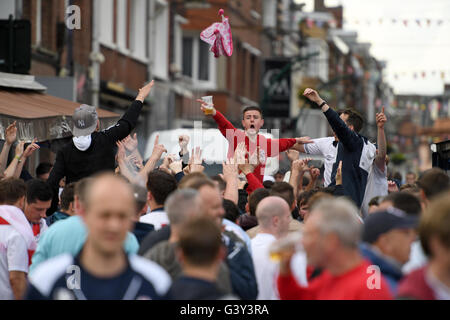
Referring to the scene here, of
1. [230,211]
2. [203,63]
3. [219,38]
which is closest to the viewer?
[230,211]

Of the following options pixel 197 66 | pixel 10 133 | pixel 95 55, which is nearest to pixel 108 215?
pixel 10 133

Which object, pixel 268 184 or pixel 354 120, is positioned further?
pixel 268 184

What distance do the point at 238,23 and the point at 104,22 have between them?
45.3 ft

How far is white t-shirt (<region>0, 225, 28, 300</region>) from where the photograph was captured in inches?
291

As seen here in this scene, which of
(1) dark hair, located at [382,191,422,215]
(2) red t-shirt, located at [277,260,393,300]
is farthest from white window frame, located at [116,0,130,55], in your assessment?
(2) red t-shirt, located at [277,260,393,300]

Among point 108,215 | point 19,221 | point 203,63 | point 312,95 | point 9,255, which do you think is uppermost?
point 203,63

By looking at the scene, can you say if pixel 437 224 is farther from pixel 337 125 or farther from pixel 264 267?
pixel 337 125

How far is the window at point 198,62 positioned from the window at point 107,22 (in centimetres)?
938

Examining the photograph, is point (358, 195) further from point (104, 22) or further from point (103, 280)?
point (104, 22)

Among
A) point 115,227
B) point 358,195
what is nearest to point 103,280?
point 115,227

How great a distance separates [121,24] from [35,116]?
16.1 meters

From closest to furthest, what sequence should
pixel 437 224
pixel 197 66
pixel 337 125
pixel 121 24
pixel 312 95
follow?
pixel 437 224 → pixel 312 95 → pixel 337 125 → pixel 121 24 → pixel 197 66

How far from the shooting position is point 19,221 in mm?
7555
